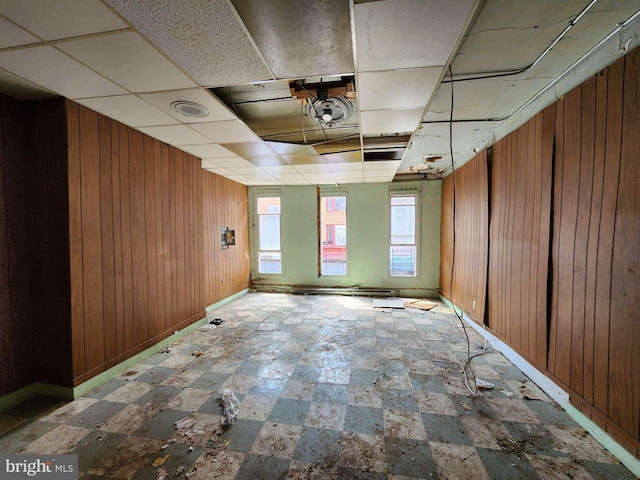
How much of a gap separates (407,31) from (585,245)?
2.09 meters

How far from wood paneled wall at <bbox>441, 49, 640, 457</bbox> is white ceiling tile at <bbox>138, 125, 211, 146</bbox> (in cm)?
378

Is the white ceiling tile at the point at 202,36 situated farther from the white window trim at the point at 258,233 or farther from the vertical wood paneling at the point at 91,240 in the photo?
the white window trim at the point at 258,233

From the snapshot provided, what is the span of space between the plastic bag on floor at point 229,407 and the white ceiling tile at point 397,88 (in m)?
2.96

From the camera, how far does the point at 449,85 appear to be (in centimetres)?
222

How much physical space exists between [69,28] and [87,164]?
136 centimetres

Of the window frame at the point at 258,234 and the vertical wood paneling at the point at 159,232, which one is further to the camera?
the window frame at the point at 258,234


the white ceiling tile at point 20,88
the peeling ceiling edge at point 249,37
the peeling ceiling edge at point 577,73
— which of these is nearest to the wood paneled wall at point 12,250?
the white ceiling tile at point 20,88

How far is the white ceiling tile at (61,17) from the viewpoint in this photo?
1279mm

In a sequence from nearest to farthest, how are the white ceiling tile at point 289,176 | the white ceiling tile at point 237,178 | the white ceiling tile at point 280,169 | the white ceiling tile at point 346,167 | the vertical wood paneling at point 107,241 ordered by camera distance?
the vertical wood paneling at point 107,241
the white ceiling tile at point 346,167
the white ceiling tile at point 280,169
the white ceiling tile at point 289,176
the white ceiling tile at point 237,178

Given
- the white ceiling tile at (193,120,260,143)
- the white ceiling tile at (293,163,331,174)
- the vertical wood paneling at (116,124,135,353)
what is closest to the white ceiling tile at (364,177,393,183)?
the white ceiling tile at (293,163,331,174)

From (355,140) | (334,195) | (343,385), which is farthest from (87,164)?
(334,195)

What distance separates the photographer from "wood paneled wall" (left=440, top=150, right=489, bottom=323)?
357 cm

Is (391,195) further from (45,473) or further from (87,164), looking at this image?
(45,473)

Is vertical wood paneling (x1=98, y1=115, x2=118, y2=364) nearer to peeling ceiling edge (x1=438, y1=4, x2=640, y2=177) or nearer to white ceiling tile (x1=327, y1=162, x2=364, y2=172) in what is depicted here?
white ceiling tile (x1=327, y1=162, x2=364, y2=172)
